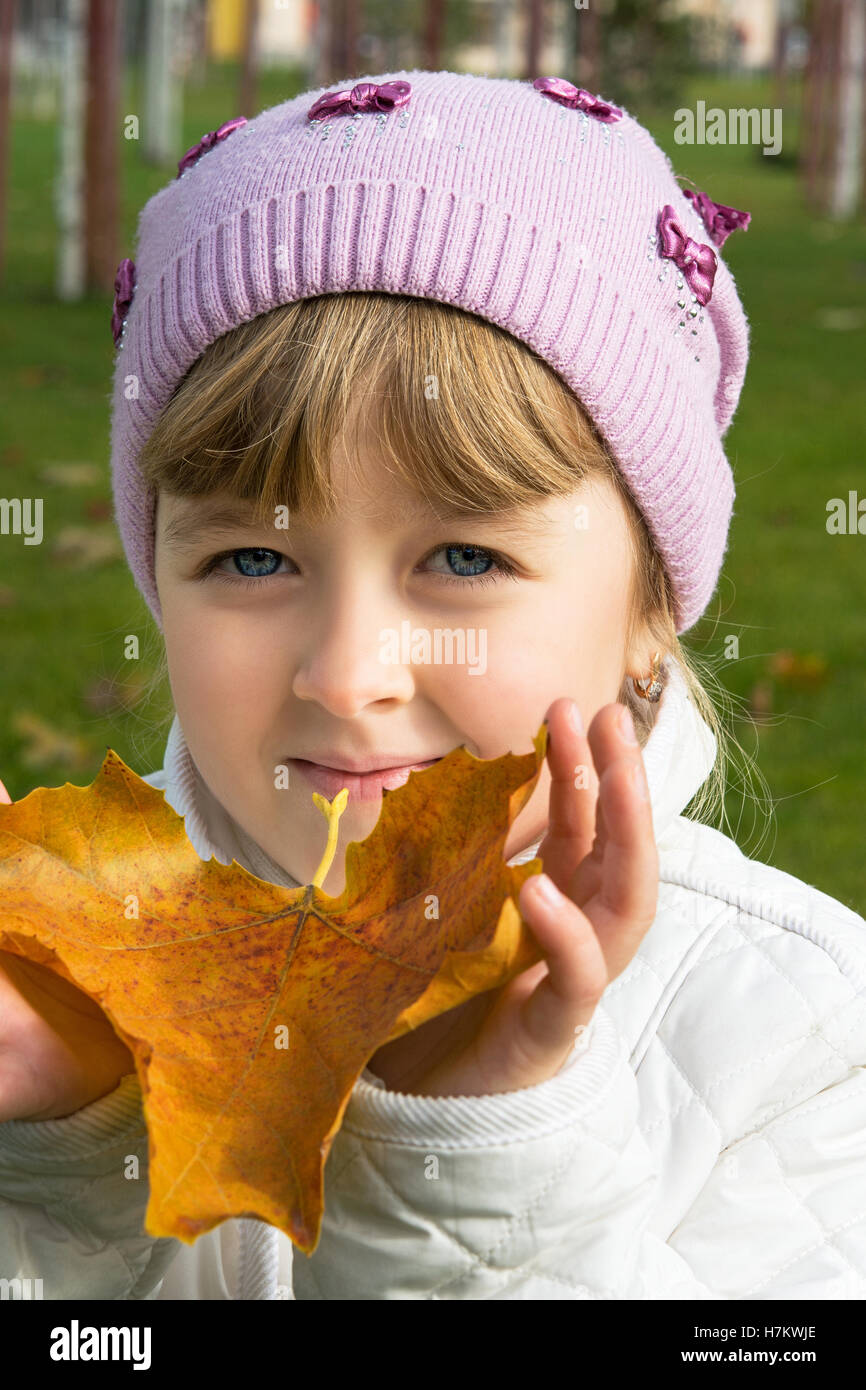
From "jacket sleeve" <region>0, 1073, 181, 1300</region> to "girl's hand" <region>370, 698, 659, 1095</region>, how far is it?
0.85ft

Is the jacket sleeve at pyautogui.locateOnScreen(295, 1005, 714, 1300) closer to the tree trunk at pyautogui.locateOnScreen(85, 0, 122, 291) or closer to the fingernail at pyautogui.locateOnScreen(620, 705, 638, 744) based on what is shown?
the fingernail at pyautogui.locateOnScreen(620, 705, 638, 744)

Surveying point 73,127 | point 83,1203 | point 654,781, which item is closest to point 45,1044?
point 83,1203

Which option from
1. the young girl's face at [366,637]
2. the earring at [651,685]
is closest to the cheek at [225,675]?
the young girl's face at [366,637]

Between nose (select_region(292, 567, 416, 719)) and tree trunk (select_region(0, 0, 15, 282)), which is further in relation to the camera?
tree trunk (select_region(0, 0, 15, 282))

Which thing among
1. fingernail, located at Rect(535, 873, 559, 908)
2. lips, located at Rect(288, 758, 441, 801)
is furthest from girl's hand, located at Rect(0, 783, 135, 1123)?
fingernail, located at Rect(535, 873, 559, 908)

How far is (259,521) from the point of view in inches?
63.2

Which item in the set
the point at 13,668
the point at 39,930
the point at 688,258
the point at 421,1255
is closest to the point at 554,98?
the point at 688,258

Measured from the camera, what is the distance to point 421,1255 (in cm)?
125

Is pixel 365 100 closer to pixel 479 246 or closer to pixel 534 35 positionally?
pixel 479 246

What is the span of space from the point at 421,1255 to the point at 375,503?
2.34 ft

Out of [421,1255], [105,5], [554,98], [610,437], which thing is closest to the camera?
[421,1255]

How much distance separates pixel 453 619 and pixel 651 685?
0.47 meters

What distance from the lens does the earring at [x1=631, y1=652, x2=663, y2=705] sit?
75.2 inches

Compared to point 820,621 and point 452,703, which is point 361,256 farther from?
point 820,621
